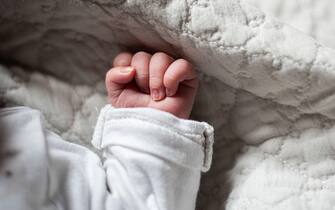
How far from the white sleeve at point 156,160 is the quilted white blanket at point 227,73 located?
60 millimetres

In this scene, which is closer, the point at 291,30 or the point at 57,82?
→ the point at 291,30

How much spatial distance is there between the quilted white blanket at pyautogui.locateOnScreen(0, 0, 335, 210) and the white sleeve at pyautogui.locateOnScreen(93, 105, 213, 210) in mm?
60

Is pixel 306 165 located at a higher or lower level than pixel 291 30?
lower

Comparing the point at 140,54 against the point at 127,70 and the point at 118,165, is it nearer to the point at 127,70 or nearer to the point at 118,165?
the point at 127,70

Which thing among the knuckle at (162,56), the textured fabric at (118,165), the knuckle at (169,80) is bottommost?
the textured fabric at (118,165)

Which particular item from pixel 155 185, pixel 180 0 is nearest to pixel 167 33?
pixel 180 0

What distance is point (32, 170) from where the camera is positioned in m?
0.67

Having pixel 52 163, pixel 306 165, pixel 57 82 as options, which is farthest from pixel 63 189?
pixel 306 165

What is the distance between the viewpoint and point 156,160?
2.23 feet

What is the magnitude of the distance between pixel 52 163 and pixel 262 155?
0.79 feet

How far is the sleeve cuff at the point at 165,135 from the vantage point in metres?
0.68

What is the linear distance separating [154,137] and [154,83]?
0.06m

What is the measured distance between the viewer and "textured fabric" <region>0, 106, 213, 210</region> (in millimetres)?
669

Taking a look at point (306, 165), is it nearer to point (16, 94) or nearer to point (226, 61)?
point (226, 61)
